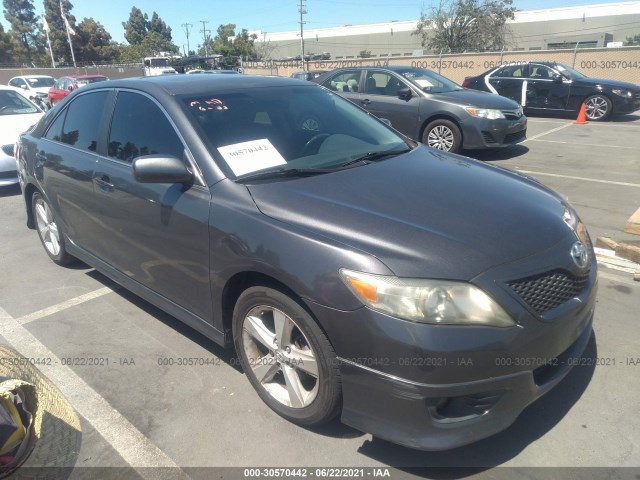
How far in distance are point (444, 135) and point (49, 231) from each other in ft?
21.2

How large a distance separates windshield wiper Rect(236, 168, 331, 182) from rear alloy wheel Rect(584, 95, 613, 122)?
1263 cm

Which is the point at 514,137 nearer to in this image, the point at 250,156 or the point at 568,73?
the point at 568,73

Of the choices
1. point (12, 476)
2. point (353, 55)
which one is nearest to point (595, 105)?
point (12, 476)

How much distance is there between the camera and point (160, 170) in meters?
2.60

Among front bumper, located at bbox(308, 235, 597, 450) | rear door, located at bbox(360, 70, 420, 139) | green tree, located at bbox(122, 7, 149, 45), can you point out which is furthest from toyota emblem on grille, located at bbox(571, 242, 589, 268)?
green tree, located at bbox(122, 7, 149, 45)

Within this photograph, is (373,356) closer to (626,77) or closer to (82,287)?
(82,287)

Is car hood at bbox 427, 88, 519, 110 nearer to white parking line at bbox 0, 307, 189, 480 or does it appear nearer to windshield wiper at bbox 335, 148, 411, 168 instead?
windshield wiper at bbox 335, 148, 411, 168

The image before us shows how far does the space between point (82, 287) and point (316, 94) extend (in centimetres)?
263

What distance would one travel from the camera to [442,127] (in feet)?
28.0

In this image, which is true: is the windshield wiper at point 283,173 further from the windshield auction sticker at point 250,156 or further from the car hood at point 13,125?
the car hood at point 13,125

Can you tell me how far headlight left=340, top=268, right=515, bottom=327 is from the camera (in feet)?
6.34

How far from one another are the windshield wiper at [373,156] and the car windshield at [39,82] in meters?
24.0

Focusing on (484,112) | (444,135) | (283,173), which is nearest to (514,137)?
(484,112)

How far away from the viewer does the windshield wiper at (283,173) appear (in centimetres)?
265
